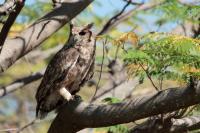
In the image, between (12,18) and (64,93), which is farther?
(64,93)

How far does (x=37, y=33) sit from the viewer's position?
5938 millimetres

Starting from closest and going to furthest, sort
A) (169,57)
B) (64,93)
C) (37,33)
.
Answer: (169,57), (37,33), (64,93)

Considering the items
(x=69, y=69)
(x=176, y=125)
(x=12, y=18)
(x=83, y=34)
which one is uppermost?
(x=12, y=18)

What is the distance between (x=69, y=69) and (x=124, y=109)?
7.08 feet

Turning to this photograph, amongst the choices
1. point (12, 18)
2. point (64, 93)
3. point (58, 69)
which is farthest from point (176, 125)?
point (58, 69)

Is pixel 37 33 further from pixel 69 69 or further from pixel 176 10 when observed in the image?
pixel 176 10

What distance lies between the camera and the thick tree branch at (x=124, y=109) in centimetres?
396

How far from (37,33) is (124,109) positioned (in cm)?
198

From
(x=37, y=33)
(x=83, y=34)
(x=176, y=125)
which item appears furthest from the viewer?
(x=83, y=34)

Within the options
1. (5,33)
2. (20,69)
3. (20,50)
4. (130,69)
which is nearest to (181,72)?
(130,69)

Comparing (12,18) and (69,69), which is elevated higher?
(12,18)

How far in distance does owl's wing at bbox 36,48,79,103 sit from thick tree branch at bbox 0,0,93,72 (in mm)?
298

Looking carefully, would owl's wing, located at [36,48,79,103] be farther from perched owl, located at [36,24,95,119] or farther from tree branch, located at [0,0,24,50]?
tree branch, located at [0,0,24,50]

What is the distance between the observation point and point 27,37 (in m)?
5.80
